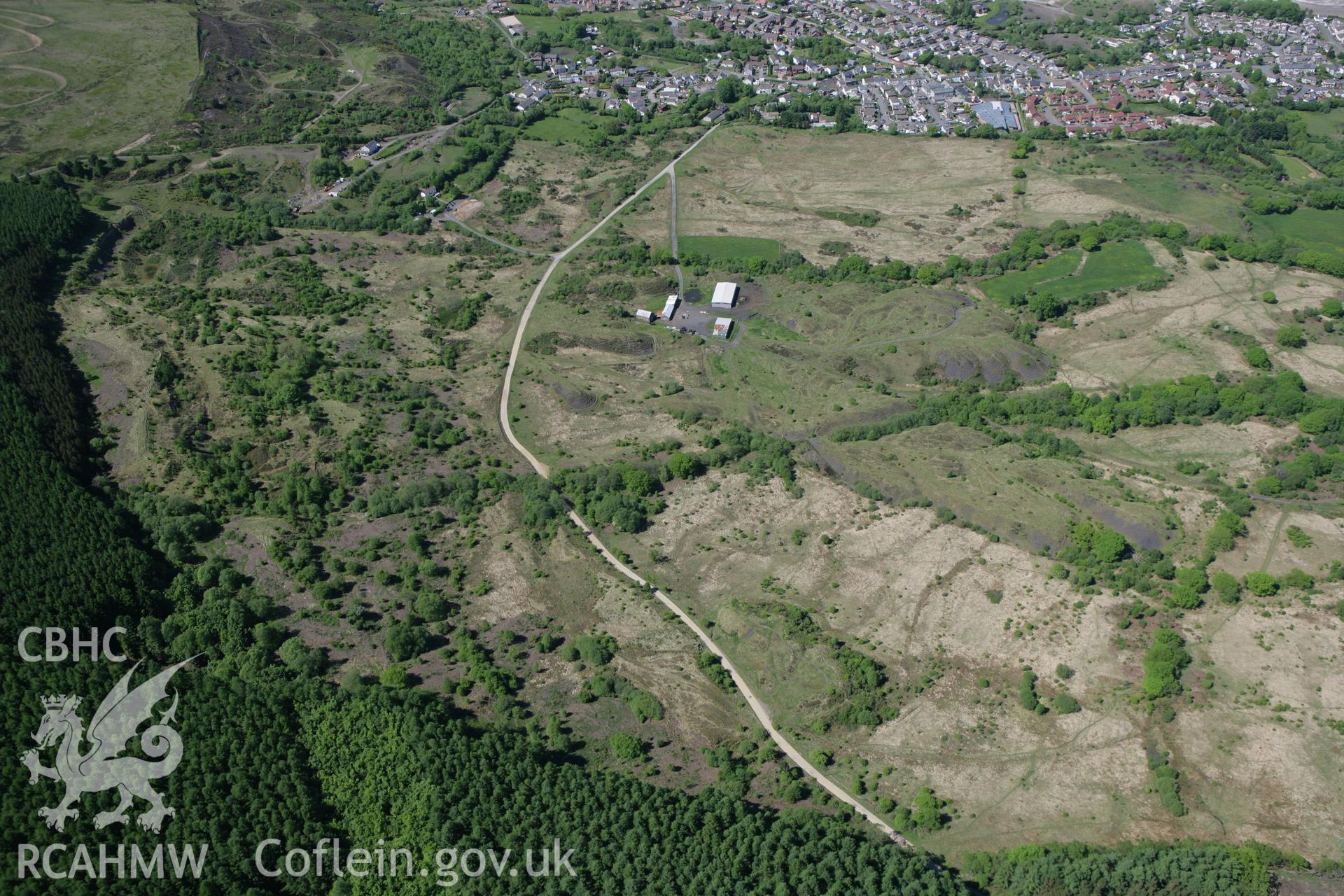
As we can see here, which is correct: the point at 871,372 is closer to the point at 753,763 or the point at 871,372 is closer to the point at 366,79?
the point at 753,763

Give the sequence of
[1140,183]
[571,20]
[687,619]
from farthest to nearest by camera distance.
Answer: [571,20] → [1140,183] → [687,619]

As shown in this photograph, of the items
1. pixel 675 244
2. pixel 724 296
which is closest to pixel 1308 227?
pixel 724 296

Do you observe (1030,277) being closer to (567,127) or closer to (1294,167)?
(1294,167)

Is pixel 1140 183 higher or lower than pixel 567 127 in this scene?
lower

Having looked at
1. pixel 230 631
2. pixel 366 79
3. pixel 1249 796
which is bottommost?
pixel 1249 796

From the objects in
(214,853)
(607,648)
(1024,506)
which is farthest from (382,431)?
(1024,506)

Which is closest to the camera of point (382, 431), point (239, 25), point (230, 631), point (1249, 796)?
point (1249, 796)

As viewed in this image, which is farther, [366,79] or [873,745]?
[366,79]

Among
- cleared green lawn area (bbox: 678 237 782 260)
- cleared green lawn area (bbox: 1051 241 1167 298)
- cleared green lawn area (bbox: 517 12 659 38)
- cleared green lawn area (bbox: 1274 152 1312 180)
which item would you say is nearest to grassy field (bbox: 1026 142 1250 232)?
cleared green lawn area (bbox: 1051 241 1167 298)
